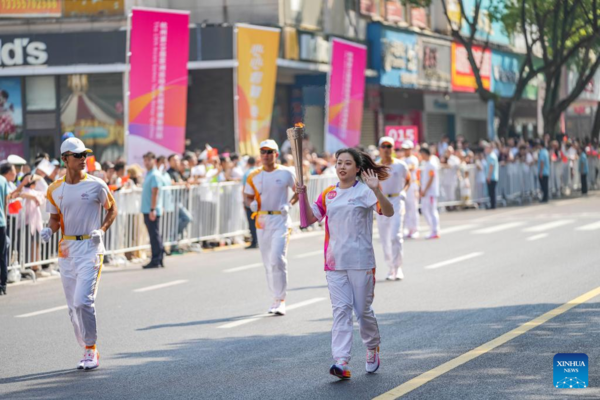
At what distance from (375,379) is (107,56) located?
2456cm

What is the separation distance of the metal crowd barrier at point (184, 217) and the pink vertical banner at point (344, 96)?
108 inches

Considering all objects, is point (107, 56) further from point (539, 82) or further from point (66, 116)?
point (539, 82)

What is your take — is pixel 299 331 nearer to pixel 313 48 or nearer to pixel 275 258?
pixel 275 258

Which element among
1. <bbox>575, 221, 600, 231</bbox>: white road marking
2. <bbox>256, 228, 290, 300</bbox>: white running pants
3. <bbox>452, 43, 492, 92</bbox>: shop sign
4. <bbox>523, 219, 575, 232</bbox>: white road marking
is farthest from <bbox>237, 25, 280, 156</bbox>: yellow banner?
<bbox>452, 43, 492, 92</bbox>: shop sign

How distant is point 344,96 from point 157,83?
29.9 feet

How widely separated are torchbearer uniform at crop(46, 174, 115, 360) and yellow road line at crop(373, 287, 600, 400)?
9.50 feet

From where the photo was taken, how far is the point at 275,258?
1303cm

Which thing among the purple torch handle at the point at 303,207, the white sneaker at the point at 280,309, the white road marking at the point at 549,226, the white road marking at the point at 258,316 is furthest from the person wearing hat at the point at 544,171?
the purple torch handle at the point at 303,207

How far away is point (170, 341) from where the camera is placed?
36.7 feet

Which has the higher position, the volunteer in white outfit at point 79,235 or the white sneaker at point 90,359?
the volunteer in white outfit at point 79,235

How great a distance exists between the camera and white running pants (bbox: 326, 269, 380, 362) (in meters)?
8.88

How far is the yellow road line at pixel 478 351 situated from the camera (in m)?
8.31

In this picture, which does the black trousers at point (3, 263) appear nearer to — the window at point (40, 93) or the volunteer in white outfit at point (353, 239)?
the volunteer in white outfit at point (353, 239)

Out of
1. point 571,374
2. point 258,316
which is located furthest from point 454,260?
point 571,374
